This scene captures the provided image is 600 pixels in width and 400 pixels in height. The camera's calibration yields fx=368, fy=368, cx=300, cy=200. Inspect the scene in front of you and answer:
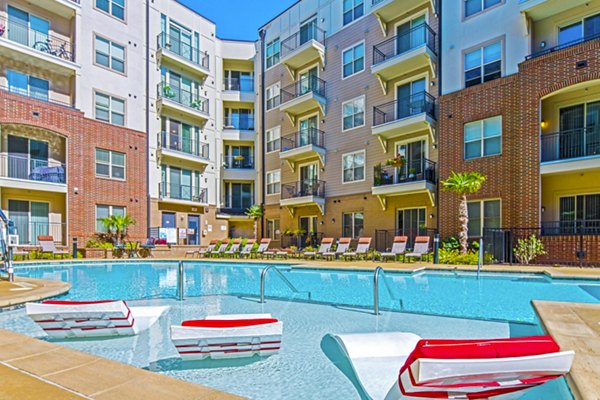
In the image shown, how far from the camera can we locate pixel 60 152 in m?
18.5

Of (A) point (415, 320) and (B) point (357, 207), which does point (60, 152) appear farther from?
(A) point (415, 320)

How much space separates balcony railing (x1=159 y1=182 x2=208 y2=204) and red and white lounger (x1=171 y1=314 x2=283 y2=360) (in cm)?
1941

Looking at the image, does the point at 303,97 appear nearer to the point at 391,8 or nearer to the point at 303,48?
the point at 303,48

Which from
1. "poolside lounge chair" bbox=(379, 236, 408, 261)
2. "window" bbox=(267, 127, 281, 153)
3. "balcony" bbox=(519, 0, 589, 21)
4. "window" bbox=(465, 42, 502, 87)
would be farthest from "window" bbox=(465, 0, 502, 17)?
"window" bbox=(267, 127, 281, 153)

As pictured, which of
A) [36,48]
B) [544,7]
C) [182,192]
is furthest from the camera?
[182,192]

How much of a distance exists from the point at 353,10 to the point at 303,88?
197 inches

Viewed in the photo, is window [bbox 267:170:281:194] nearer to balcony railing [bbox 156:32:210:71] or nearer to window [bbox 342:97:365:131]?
window [bbox 342:97:365:131]

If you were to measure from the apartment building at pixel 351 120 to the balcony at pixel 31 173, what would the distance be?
11.4 meters

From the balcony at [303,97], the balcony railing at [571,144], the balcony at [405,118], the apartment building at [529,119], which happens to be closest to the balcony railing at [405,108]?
the balcony at [405,118]

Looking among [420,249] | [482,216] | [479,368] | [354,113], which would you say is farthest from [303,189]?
[479,368]

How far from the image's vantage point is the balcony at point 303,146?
20.5 meters

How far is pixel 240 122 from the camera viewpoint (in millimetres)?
26641

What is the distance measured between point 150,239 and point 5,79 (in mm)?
9928

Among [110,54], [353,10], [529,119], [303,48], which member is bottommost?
[529,119]
